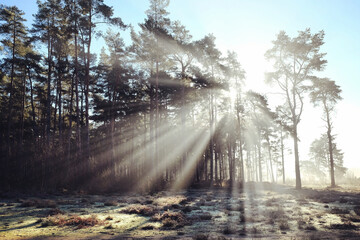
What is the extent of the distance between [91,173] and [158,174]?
6300mm

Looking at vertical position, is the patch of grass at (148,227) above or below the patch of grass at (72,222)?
below

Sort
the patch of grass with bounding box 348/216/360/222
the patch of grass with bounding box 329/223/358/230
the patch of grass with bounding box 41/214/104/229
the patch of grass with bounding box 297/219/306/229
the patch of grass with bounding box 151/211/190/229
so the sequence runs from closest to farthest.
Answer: the patch of grass with bounding box 329/223/358/230 < the patch of grass with bounding box 297/219/306/229 < the patch of grass with bounding box 41/214/104/229 < the patch of grass with bounding box 151/211/190/229 < the patch of grass with bounding box 348/216/360/222

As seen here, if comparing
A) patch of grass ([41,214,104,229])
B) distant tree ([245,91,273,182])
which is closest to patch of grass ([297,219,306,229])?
patch of grass ([41,214,104,229])

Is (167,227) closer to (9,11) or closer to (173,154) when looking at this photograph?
(173,154)

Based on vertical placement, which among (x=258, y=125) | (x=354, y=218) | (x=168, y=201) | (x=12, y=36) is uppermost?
(x=12, y=36)

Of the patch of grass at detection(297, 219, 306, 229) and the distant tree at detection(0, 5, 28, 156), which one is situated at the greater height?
the distant tree at detection(0, 5, 28, 156)

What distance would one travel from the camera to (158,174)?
22266 millimetres

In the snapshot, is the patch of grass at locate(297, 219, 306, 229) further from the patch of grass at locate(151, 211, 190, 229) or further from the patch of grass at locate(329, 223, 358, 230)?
the patch of grass at locate(151, 211, 190, 229)

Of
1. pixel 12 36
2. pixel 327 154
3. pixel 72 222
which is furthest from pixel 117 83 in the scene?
pixel 327 154

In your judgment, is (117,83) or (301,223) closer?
(301,223)

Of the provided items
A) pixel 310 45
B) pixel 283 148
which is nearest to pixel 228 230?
pixel 310 45

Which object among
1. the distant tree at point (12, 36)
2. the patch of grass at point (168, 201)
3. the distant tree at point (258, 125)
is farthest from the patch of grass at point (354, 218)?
the distant tree at point (12, 36)

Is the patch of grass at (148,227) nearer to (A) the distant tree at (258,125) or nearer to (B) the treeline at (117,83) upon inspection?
(B) the treeline at (117,83)

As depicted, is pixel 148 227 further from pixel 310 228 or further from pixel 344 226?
pixel 344 226
